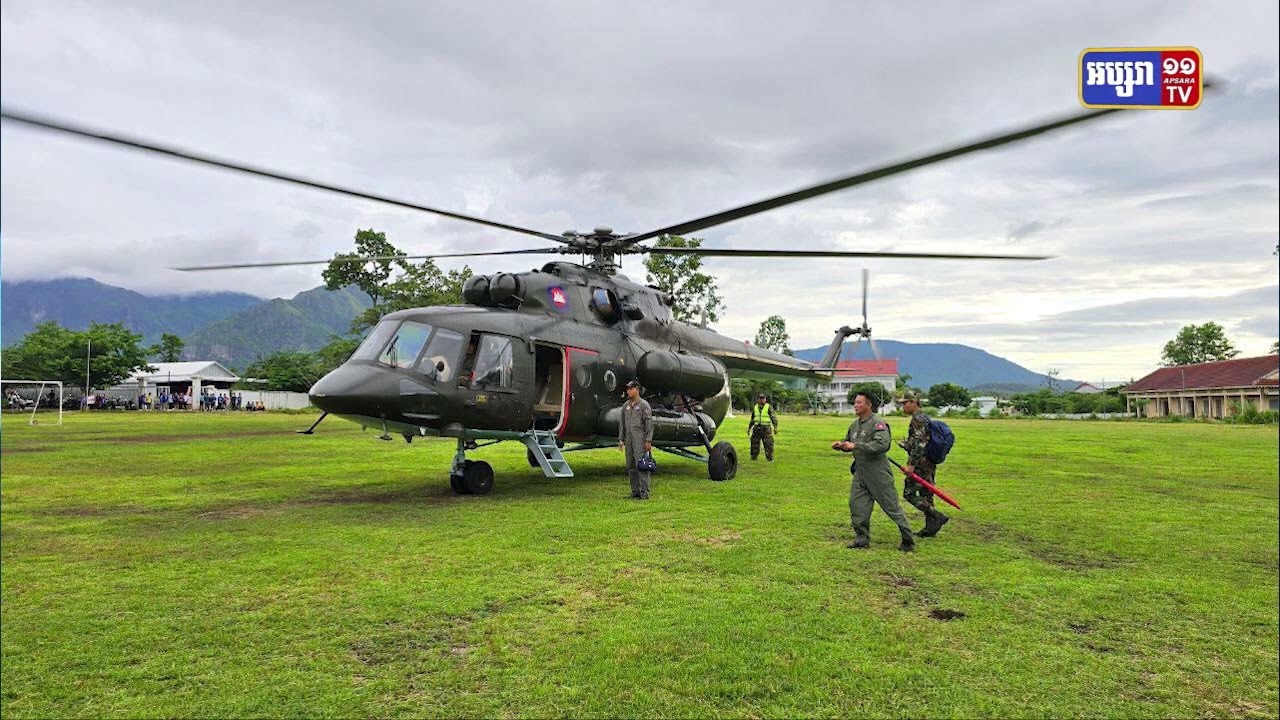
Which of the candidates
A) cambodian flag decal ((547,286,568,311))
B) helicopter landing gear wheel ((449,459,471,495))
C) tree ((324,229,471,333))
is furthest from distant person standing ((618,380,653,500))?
tree ((324,229,471,333))

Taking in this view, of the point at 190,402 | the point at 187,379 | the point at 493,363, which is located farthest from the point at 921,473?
the point at 187,379

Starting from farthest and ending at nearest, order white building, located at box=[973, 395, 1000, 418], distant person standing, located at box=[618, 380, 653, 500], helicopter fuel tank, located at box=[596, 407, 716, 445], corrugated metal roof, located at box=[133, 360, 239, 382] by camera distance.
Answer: white building, located at box=[973, 395, 1000, 418]
corrugated metal roof, located at box=[133, 360, 239, 382]
helicopter fuel tank, located at box=[596, 407, 716, 445]
distant person standing, located at box=[618, 380, 653, 500]

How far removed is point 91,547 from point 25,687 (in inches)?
148

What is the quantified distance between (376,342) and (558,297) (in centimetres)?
324

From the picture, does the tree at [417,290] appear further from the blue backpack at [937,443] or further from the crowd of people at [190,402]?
the blue backpack at [937,443]

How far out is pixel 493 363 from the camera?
10.9m

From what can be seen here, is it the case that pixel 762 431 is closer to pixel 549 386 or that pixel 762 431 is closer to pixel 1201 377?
pixel 549 386

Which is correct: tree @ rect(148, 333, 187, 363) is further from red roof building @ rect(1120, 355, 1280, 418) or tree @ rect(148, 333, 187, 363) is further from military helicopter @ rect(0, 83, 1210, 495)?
red roof building @ rect(1120, 355, 1280, 418)

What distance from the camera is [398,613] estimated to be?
5.30 meters

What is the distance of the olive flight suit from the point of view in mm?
11086

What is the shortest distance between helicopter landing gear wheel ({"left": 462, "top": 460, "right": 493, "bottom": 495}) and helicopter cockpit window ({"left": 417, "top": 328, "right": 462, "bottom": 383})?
1.67 meters

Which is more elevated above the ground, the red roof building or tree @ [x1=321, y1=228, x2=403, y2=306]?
tree @ [x1=321, y1=228, x2=403, y2=306]

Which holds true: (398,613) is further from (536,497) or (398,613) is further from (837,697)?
(536,497)

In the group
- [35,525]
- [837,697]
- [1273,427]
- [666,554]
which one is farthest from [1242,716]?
[35,525]
